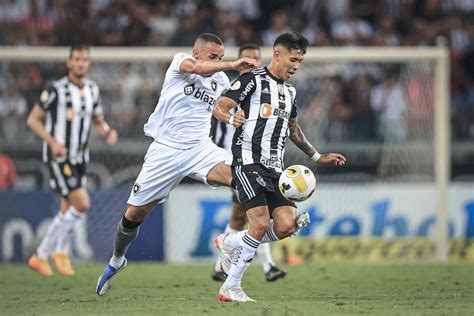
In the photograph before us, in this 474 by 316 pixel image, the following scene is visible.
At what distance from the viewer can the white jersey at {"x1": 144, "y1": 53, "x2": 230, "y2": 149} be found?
10.2m

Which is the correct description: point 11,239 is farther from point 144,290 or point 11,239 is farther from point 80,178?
point 144,290

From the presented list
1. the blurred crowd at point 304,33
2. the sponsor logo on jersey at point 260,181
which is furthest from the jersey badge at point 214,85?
the blurred crowd at point 304,33

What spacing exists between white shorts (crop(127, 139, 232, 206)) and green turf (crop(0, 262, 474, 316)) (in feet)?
3.46

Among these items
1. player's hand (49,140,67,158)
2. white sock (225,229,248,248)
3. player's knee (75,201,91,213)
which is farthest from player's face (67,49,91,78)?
white sock (225,229,248,248)

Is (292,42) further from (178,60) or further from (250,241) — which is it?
(250,241)

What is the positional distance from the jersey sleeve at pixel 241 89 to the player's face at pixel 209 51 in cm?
61

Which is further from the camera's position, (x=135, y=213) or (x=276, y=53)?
(x=135, y=213)

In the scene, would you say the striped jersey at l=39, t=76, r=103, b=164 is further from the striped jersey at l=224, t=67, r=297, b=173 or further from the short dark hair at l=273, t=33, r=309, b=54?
the short dark hair at l=273, t=33, r=309, b=54

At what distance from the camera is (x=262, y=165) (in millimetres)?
9617

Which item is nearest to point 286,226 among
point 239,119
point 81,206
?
point 239,119

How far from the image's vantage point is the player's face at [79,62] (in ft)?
44.3

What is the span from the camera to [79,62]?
13547mm

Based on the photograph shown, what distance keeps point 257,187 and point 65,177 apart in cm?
485

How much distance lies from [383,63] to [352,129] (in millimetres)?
1414
